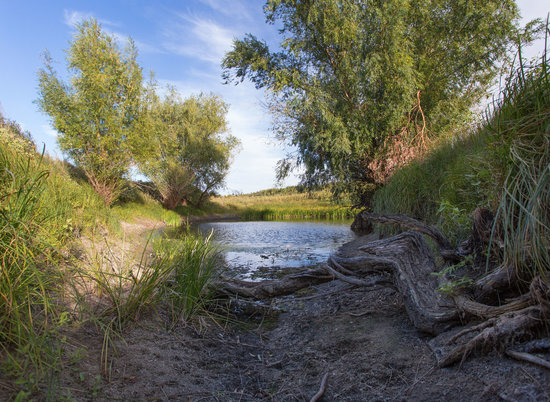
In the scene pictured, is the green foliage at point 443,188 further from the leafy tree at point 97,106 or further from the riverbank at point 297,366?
the leafy tree at point 97,106

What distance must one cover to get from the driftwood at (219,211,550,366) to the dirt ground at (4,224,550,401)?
13cm

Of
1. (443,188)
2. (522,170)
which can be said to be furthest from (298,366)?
(443,188)

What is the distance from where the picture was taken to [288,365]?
8.89 feet

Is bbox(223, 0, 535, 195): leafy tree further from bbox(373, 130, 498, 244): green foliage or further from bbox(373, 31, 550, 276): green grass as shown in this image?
bbox(373, 31, 550, 276): green grass

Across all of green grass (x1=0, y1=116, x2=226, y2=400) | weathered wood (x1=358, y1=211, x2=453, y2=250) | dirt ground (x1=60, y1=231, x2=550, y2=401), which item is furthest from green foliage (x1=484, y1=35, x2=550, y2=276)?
green grass (x1=0, y1=116, x2=226, y2=400)

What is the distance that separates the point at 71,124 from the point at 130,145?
2.74 m

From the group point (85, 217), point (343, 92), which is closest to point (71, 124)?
point (85, 217)

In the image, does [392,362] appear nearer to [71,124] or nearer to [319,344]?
[319,344]

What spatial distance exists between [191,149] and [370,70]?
20.5 metres

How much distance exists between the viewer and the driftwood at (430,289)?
1.89 m

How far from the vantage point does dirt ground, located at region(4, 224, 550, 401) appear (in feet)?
5.91

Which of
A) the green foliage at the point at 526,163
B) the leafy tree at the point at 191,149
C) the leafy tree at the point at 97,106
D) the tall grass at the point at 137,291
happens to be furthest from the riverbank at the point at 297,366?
the leafy tree at the point at 191,149

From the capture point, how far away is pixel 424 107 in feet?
39.7

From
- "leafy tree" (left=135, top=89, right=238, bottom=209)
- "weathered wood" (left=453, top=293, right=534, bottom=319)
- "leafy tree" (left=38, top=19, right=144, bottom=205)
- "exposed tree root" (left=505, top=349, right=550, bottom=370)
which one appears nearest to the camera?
"exposed tree root" (left=505, top=349, right=550, bottom=370)
